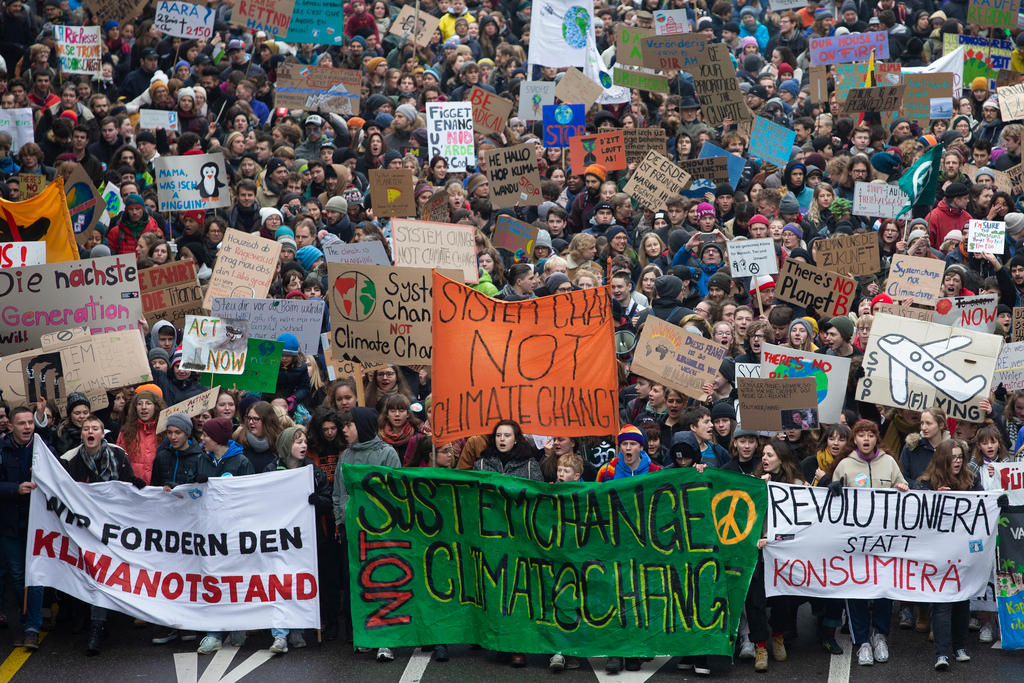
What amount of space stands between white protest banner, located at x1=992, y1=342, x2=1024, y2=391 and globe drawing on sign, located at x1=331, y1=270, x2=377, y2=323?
4.93m

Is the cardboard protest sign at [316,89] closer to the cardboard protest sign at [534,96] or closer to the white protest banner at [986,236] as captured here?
the cardboard protest sign at [534,96]

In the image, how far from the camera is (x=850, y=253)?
45.9ft

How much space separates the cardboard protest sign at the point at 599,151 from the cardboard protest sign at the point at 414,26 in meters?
4.65

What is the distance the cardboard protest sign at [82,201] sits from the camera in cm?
1512

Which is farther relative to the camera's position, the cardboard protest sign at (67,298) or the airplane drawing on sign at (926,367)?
the cardboard protest sign at (67,298)

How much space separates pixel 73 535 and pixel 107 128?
26.4ft

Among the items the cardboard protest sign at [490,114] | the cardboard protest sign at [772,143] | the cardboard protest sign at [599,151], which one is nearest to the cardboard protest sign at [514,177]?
the cardboard protest sign at [599,151]

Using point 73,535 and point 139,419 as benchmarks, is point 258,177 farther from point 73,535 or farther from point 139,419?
point 73,535

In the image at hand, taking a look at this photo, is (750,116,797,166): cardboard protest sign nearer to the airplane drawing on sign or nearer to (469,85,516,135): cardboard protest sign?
(469,85,516,135): cardboard protest sign

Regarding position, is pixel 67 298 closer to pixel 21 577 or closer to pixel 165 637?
pixel 21 577

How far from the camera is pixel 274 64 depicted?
68.3 feet

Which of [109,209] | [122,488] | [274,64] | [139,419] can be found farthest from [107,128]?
[122,488]

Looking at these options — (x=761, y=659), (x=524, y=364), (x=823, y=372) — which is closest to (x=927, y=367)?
(x=823, y=372)

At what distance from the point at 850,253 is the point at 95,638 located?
769 centimetres
